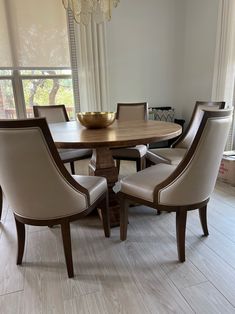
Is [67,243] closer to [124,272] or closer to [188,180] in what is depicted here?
[124,272]

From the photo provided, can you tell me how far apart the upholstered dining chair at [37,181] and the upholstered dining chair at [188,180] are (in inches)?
12.2

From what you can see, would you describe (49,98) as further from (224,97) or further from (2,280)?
(2,280)

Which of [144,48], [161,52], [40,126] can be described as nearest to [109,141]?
[40,126]

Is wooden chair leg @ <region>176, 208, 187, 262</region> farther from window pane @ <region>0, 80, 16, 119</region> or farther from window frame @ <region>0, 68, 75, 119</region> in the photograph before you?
window pane @ <region>0, 80, 16, 119</region>

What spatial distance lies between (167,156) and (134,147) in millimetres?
455

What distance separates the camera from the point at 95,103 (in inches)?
147

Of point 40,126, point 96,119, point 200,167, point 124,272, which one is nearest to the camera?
point 40,126

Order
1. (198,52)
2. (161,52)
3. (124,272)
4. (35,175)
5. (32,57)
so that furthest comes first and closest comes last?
(161,52) < (198,52) < (32,57) < (124,272) < (35,175)

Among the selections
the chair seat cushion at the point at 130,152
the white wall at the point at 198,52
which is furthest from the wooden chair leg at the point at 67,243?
the white wall at the point at 198,52

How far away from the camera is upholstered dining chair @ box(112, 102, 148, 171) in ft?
8.01

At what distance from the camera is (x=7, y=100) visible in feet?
11.7

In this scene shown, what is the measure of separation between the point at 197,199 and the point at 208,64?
2805 mm

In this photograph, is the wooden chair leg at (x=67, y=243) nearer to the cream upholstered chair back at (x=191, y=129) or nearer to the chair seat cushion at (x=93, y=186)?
the chair seat cushion at (x=93, y=186)

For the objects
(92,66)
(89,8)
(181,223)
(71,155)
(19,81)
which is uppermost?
(89,8)
